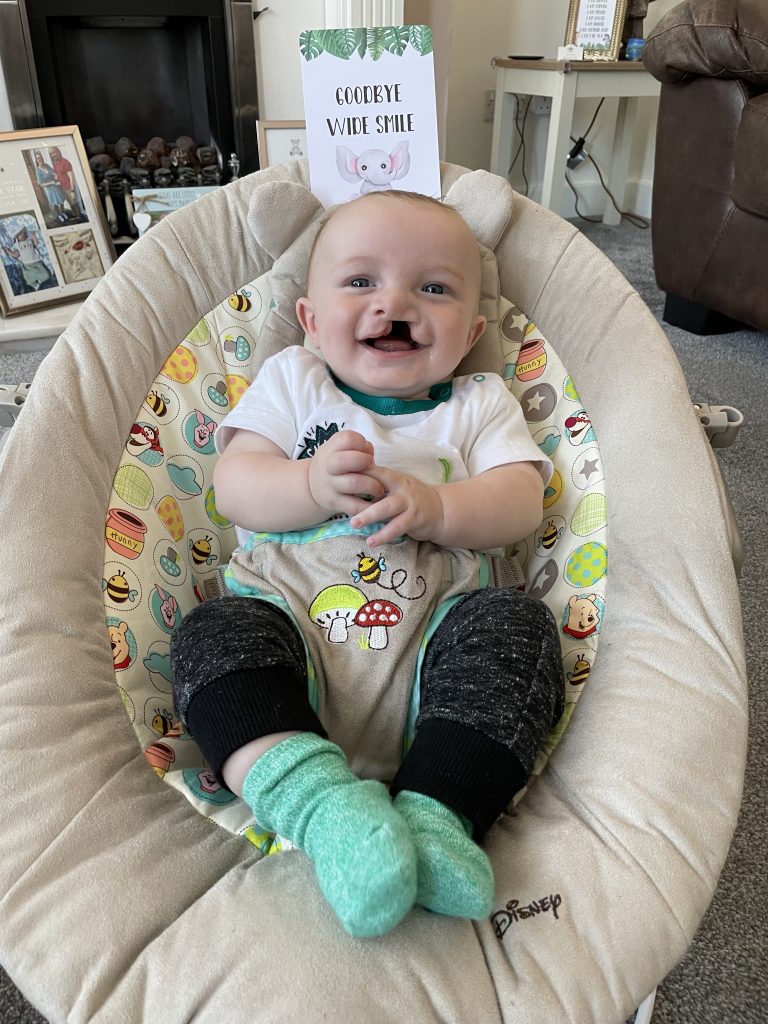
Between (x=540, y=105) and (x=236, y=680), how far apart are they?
10.5 ft

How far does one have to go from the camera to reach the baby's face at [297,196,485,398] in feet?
3.02

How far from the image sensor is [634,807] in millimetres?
658

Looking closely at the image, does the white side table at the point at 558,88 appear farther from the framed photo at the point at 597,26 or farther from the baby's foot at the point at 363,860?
the baby's foot at the point at 363,860

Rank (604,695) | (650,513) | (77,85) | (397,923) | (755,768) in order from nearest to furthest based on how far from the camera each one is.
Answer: (397,923) < (604,695) < (650,513) < (755,768) < (77,85)

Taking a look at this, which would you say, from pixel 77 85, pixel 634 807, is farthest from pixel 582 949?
pixel 77 85

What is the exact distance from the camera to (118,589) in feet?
2.81

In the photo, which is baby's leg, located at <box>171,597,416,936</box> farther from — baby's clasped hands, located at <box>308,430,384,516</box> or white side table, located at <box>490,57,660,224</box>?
white side table, located at <box>490,57,660,224</box>

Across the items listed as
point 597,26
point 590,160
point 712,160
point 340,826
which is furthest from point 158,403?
point 590,160

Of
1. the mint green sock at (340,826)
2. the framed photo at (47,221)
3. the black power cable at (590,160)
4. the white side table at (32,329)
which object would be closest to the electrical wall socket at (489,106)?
the black power cable at (590,160)

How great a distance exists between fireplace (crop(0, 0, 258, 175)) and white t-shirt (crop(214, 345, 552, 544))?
1.84 metres

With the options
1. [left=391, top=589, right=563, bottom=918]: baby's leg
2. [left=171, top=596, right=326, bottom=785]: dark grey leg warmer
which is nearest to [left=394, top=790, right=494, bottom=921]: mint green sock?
[left=391, top=589, right=563, bottom=918]: baby's leg

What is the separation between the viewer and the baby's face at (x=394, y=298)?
92 cm

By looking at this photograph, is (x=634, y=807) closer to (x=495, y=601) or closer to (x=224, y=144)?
(x=495, y=601)

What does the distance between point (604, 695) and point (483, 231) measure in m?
0.65
